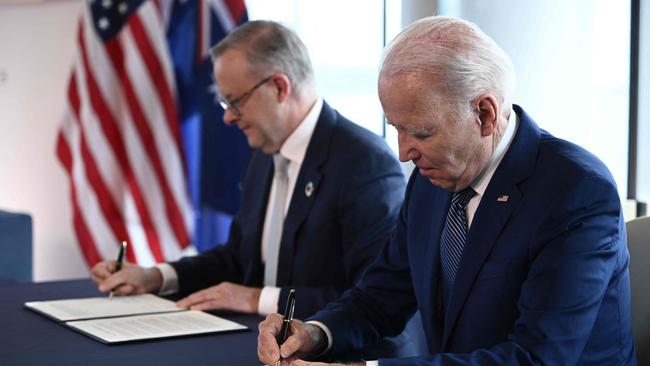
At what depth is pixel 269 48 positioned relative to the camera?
9.79ft

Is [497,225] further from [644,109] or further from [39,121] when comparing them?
[39,121]

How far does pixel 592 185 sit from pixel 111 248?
153 inches

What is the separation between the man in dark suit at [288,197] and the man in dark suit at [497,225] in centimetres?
65

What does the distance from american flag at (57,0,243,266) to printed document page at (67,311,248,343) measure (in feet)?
8.59

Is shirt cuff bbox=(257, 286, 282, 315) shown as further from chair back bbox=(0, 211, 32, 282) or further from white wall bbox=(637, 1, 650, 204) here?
chair back bbox=(0, 211, 32, 282)

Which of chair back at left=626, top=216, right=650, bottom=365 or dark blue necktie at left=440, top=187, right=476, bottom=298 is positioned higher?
dark blue necktie at left=440, top=187, right=476, bottom=298

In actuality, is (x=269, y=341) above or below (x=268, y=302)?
above

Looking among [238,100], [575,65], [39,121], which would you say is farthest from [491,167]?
[39,121]

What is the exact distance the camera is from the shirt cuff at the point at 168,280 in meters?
2.98

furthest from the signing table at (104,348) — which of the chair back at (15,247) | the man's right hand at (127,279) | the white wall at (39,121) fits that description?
the white wall at (39,121)

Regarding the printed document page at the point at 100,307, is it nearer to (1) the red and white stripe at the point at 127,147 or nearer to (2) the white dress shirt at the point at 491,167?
(2) the white dress shirt at the point at 491,167

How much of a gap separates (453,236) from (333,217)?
0.79m

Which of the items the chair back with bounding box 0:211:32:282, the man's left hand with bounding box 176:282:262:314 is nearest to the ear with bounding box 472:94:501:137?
the man's left hand with bounding box 176:282:262:314

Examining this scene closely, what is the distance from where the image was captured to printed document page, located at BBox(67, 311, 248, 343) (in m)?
2.29
